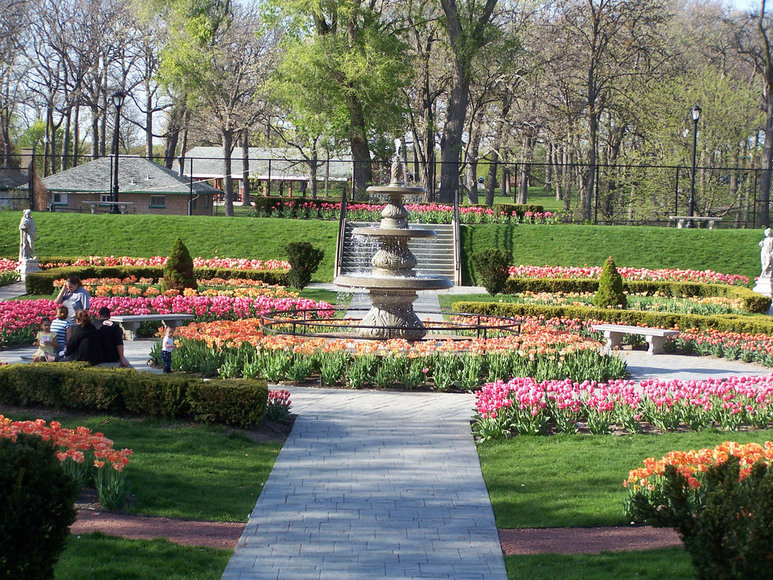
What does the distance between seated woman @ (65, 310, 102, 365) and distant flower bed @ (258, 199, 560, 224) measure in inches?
774

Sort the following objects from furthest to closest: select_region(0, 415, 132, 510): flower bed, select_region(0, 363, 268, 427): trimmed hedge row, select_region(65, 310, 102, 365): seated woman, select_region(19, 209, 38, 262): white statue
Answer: select_region(19, 209, 38, 262): white statue < select_region(65, 310, 102, 365): seated woman < select_region(0, 363, 268, 427): trimmed hedge row < select_region(0, 415, 132, 510): flower bed

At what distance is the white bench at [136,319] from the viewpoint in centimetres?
1494

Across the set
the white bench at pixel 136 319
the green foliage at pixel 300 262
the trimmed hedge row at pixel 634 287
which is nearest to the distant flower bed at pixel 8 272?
the green foliage at pixel 300 262

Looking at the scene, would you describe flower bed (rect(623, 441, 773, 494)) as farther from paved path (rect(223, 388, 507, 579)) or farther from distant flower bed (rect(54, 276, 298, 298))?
distant flower bed (rect(54, 276, 298, 298))

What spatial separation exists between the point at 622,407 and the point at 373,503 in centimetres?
356

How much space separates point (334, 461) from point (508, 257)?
1436 centimetres

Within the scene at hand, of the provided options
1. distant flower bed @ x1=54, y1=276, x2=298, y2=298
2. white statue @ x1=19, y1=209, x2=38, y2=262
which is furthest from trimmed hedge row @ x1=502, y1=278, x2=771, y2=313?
white statue @ x1=19, y1=209, x2=38, y2=262

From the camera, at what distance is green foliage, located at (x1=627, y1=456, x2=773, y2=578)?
3.84 metres

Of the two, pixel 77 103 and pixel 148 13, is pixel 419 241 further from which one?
pixel 77 103

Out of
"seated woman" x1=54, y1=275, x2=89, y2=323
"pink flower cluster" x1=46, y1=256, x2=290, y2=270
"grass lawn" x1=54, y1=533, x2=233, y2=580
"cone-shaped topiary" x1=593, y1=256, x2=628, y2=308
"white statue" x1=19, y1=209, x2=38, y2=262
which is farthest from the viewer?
"pink flower cluster" x1=46, y1=256, x2=290, y2=270

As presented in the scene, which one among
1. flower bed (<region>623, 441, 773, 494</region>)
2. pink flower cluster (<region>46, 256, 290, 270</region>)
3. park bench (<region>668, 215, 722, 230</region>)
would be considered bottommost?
flower bed (<region>623, 441, 773, 494</region>)

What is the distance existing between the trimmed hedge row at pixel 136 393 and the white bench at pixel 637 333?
783 cm

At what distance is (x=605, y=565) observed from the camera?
5285 millimetres

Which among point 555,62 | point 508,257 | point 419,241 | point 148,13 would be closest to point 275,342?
point 508,257
